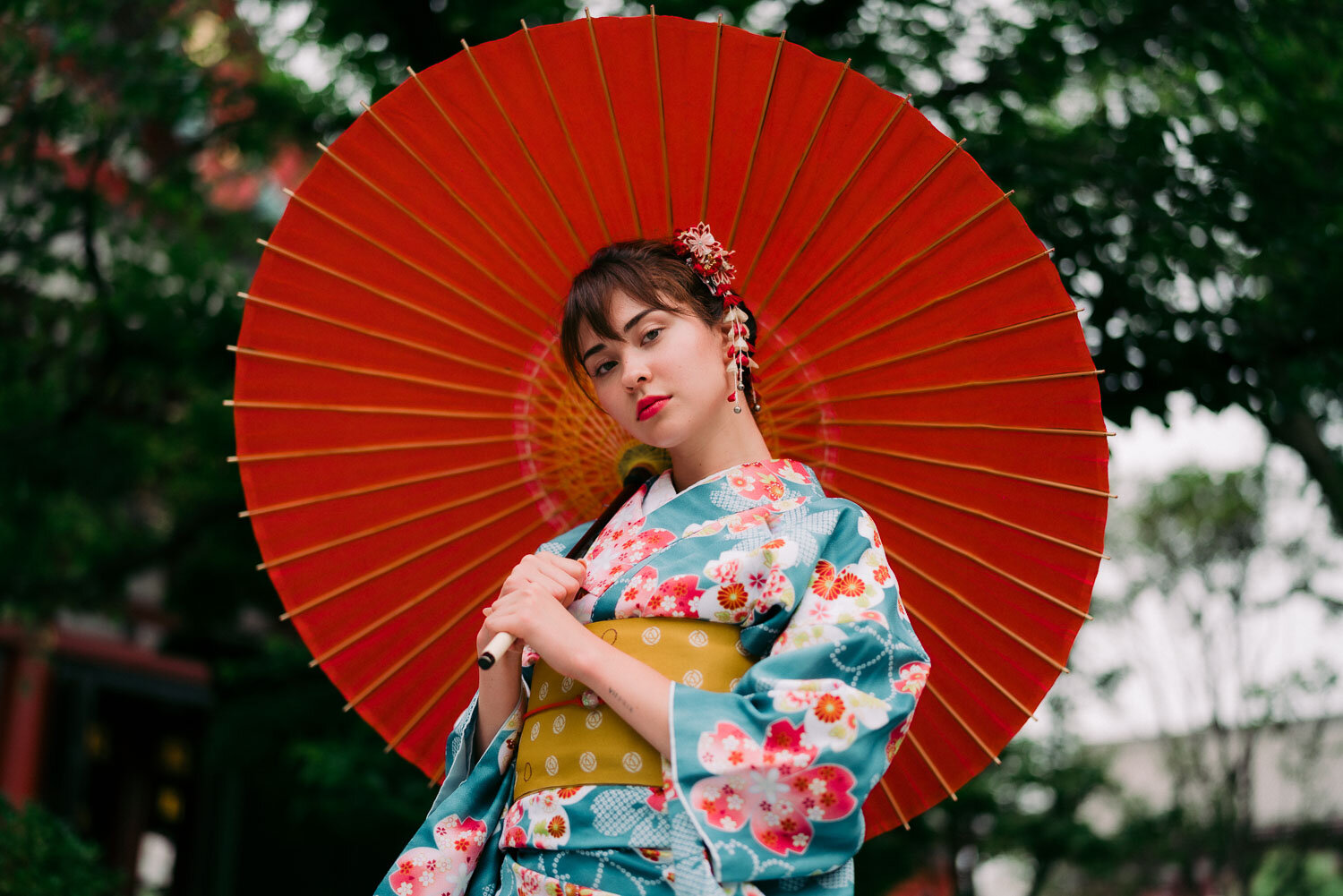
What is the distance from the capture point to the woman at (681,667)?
1628mm

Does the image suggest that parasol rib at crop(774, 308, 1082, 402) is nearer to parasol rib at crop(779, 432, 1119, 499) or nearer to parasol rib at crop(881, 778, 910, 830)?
parasol rib at crop(779, 432, 1119, 499)

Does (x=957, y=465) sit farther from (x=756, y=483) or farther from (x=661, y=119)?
(x=661, y=119)

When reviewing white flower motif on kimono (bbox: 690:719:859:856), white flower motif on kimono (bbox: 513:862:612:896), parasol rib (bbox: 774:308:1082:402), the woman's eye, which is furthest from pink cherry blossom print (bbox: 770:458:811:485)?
white flower motif on kimono (bbox: 513:862:612:896)

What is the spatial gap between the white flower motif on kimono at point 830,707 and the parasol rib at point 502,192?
1043 mm

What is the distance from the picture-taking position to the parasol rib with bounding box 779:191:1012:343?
81.5 inches

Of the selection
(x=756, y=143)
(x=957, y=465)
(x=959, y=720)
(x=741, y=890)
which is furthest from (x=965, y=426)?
(x=741, y=890)

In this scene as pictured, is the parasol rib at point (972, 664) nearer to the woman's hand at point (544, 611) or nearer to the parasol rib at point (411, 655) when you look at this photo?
the woman's hand at point (544, 611)

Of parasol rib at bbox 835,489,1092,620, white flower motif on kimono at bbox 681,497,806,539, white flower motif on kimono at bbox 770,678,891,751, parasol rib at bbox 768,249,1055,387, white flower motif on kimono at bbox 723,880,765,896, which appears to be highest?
parasol rib at bbox 768,249,1055,387

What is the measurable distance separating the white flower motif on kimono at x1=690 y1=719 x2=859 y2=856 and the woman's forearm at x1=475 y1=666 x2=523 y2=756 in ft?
1.64

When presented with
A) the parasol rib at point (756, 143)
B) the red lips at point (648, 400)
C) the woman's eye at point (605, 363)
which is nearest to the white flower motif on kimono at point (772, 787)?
the red lips at point (648, 400)

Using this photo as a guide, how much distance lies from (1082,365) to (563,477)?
107cm

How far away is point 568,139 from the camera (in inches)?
86.5

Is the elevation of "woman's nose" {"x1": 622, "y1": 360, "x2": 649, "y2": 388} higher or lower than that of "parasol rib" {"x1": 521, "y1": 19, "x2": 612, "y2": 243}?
lower

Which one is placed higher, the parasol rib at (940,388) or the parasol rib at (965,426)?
the parasol rib at (940,388)
